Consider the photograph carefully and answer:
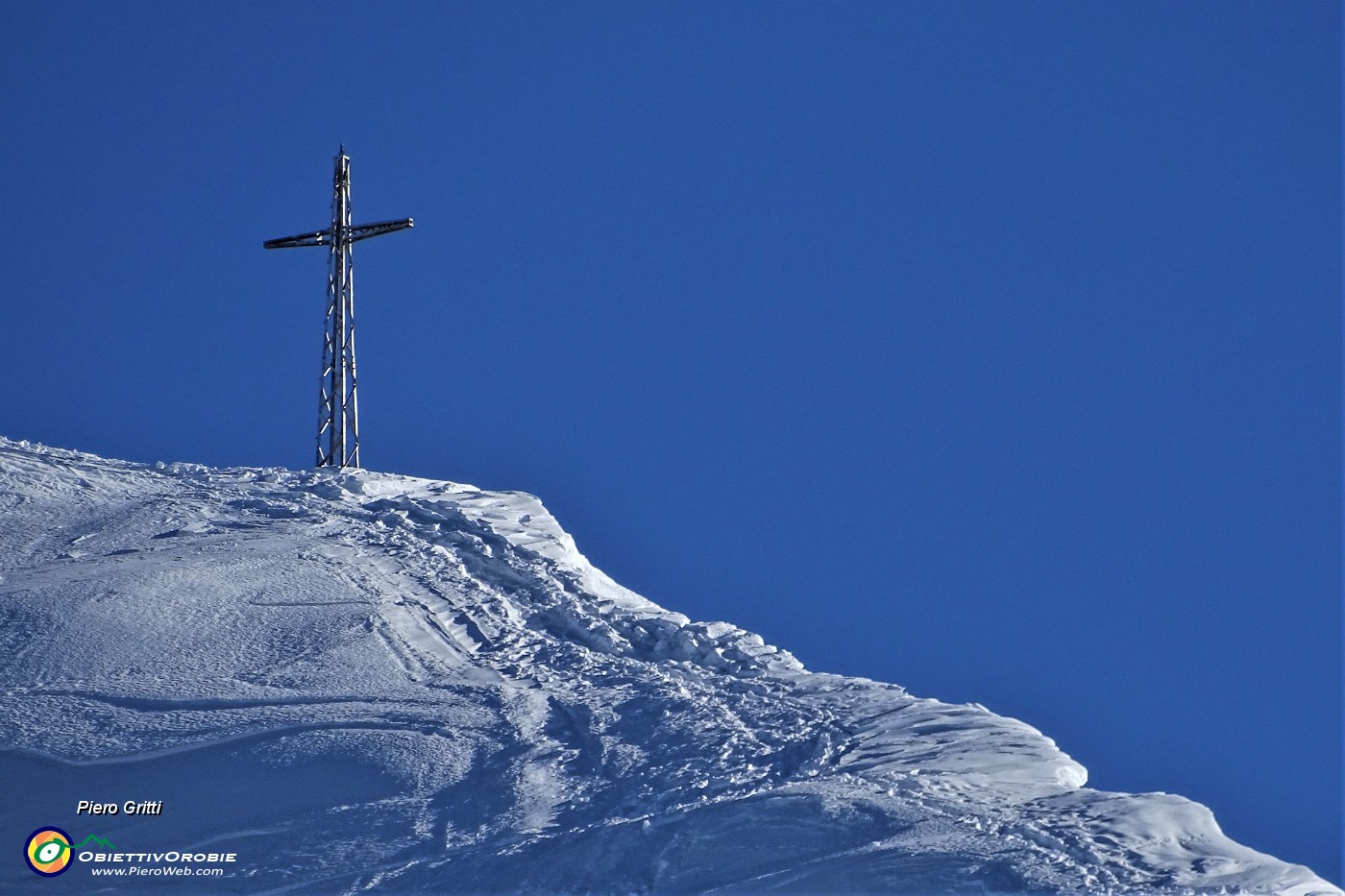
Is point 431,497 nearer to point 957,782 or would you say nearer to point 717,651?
point 717,651

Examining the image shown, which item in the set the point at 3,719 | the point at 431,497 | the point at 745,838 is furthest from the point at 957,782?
the point at 431,497

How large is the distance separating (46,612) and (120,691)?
69.4 inches

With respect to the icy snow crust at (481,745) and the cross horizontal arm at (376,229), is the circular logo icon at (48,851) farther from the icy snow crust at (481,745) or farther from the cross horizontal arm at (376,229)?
the cross horizontal arm at (376,229)

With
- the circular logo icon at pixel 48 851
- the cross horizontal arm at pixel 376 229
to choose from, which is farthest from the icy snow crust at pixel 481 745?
the cross horizontal arm at pixel 376 229

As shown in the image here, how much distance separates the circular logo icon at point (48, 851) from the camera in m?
9.48

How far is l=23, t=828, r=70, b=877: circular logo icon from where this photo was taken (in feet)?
31.1

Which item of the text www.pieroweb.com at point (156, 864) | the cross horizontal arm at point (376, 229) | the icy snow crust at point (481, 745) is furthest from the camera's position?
the cross horizontal arm at point (376, 229)

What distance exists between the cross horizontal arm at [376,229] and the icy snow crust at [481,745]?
6205mm

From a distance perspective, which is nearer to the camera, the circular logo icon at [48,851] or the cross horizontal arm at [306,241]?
the circular logo icon at [48,851]

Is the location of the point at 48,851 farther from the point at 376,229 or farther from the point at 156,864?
the point at 376,229

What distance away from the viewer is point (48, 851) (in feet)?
31.6

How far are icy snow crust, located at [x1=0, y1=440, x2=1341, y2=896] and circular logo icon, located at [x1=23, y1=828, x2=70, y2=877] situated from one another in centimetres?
9

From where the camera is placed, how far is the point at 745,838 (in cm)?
945

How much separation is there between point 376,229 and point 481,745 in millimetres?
11268
